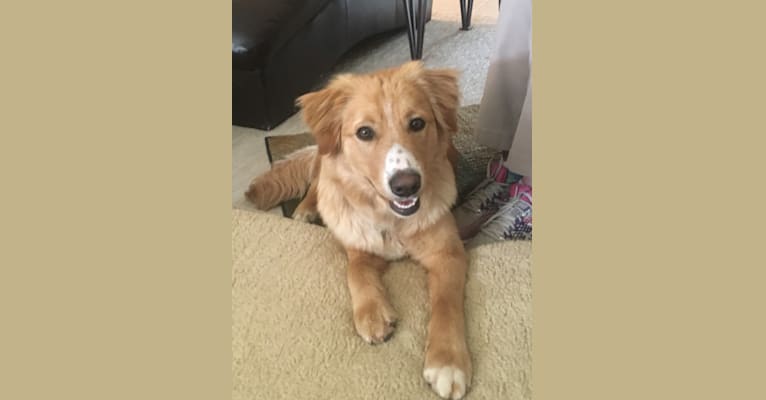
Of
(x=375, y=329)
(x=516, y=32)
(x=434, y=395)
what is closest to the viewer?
(x=434, y=395)

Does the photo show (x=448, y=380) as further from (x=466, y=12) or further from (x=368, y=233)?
(x=466, y=12)

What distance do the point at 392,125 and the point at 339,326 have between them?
70cm

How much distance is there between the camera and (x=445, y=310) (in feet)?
5.98

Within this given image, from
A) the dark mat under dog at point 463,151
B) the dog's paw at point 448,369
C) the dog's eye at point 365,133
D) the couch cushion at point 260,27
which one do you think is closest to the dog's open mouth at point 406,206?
the dog's eye at point 365,133

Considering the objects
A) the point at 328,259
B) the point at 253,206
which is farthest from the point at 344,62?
the point at 328,259

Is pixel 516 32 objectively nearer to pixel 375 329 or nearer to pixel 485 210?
pixel 485 210

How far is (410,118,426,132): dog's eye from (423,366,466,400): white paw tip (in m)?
0.80

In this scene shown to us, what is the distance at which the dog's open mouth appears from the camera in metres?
1.90

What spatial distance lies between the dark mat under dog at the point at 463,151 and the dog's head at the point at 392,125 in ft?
2.32

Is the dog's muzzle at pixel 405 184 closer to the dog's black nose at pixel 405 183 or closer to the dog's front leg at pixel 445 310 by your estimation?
the dog's black nose at pixel 405 183

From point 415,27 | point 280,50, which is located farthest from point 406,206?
point 415,27

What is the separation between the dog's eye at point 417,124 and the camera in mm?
1933

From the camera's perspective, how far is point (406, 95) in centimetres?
195

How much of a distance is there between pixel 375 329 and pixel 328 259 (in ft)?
1.55
